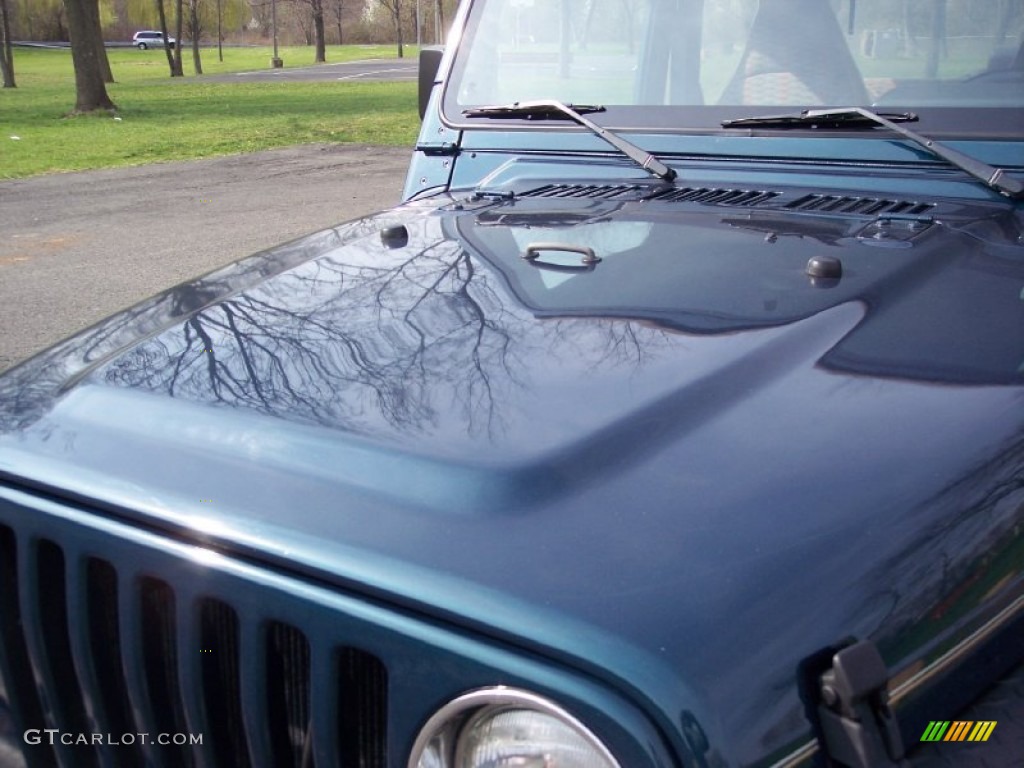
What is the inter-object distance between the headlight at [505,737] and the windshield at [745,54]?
1801mm

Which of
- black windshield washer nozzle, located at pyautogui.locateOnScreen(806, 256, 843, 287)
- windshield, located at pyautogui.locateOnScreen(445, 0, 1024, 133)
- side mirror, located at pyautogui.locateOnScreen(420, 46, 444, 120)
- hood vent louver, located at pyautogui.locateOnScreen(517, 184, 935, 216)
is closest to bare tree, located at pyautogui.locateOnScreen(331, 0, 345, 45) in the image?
side mirror, located at pyautogui.locateOnScreen(420, 46, 444, 120)

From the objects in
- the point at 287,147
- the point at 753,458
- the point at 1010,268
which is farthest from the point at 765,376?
the point at 287,147

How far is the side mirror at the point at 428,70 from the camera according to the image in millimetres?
3310

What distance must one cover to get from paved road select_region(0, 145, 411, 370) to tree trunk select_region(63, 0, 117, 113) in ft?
25.3

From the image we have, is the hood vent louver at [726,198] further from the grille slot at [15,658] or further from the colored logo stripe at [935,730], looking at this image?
the grille slot at [15,658]

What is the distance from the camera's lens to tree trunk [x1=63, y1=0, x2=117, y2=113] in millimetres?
20875

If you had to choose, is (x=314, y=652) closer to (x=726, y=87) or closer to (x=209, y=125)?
(x=726, y=87)

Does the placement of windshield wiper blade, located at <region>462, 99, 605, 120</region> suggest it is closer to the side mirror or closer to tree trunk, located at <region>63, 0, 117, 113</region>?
the side mirror

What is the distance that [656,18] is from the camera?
290 centimetres

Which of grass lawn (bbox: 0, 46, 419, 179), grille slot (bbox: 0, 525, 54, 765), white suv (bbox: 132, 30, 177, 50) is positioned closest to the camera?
grille slot (bbox: 0, 525, 54, 765)

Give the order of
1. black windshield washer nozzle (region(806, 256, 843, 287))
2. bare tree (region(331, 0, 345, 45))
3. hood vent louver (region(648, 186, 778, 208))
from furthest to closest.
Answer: bare tree (region(331, 0, 345, 45)) < hood vent louver (region(648, 186, 778, 208)) < black windshield washer nozzle (region(806, 256, 843, 287))

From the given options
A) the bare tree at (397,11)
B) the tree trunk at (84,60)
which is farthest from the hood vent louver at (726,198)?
the bare tree at (397,11)

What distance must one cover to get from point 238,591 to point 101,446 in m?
0.38

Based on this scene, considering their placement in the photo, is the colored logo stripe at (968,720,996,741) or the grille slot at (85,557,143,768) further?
the grille slot at (85,557,143,768)
